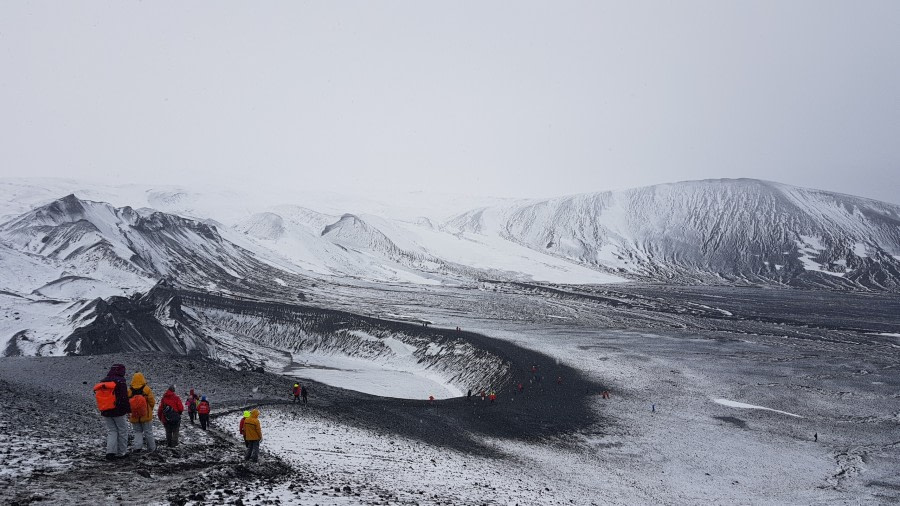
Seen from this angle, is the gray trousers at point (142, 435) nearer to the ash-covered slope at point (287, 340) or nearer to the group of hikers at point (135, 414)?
the group of hikers at point (135, 414)

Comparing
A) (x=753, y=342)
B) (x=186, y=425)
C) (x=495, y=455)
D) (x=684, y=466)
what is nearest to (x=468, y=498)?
(x=495, y=455)

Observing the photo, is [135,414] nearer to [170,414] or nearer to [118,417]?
[118,417]

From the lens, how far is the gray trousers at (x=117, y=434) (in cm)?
1306

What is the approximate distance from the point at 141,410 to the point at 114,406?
0.96 metres

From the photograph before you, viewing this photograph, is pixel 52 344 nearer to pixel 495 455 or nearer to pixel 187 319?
pixel 187 319

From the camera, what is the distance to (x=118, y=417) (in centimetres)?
1302

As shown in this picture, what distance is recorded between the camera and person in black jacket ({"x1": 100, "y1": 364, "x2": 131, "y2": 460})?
12.8 metres

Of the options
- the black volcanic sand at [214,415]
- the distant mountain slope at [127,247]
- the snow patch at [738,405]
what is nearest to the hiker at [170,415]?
the black volcanic sand at [214,415]

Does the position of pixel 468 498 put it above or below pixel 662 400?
above

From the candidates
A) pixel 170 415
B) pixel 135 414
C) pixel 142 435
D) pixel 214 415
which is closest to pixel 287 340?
pixel 214 415

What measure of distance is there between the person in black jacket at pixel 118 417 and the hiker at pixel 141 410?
251 millimetres

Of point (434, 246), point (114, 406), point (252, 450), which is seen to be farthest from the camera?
point (434, 246)

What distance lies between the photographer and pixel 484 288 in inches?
4705

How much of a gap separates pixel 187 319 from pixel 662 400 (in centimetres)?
4605
